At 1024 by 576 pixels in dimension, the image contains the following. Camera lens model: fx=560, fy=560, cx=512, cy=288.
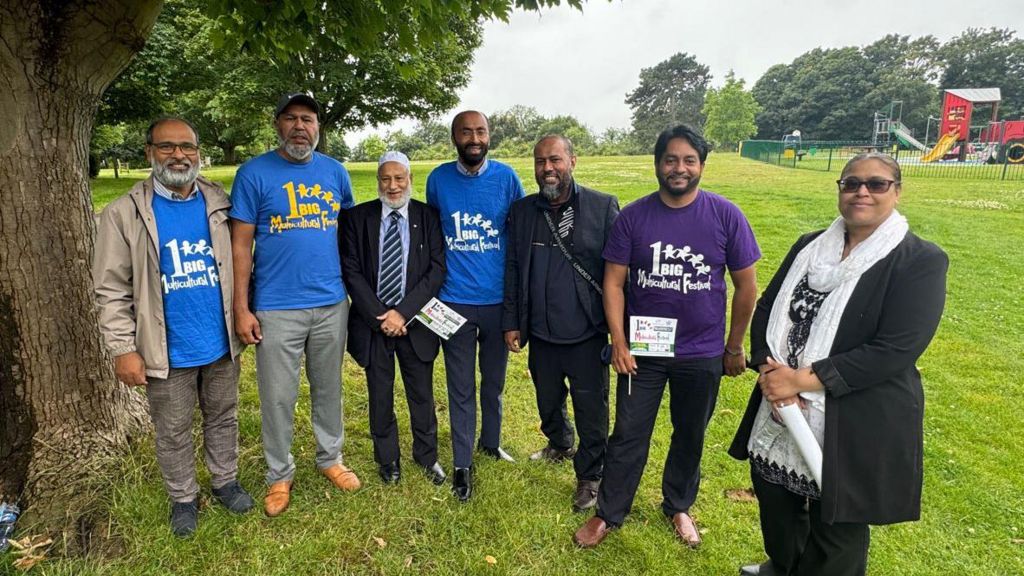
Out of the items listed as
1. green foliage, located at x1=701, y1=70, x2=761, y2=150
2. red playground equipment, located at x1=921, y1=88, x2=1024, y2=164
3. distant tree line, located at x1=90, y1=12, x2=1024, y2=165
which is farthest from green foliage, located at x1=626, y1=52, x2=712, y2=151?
red playground equipment, located at x1=921, y1=88, x2=1024, y2=164

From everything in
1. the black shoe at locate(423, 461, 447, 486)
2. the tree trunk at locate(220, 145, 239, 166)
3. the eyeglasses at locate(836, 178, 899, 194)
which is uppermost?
the tree trunk at locate(220, 145, 239, 166)

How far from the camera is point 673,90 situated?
80.3 m

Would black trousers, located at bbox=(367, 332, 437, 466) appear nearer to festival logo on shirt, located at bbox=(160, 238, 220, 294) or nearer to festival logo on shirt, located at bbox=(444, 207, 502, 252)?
festival logo on shirt, located at bbox=(444, 207, 502, 252)

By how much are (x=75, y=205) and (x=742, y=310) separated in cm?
380

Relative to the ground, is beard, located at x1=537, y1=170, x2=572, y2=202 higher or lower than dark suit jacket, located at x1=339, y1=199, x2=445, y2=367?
higher

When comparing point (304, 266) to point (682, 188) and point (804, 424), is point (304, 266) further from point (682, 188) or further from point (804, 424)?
point (804, 424)

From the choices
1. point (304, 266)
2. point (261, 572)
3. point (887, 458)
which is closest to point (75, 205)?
point (304, 266)

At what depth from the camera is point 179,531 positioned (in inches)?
125

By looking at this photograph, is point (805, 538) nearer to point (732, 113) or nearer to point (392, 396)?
point (392, 396)

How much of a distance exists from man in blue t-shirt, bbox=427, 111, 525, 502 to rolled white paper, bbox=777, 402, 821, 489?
6.00 ft

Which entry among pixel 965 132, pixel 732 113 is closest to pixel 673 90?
pixel 732 113

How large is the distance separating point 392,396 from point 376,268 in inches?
34.1

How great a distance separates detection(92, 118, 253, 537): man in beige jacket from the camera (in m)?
2.83

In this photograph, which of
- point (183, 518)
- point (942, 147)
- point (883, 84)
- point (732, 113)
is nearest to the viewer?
point (183, 518)
